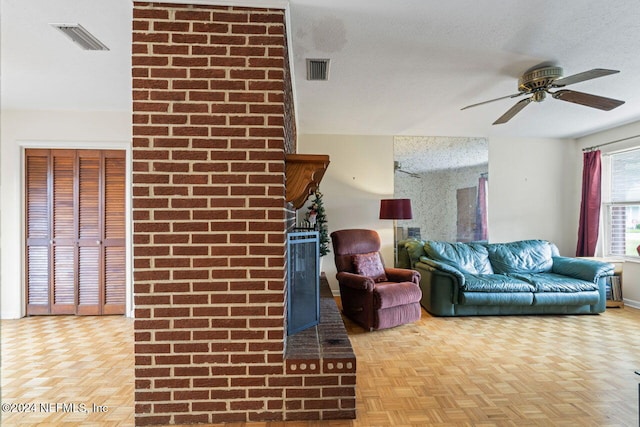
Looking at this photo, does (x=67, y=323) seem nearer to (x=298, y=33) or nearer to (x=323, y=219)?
(x=323, y=219)

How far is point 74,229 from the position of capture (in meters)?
3.63

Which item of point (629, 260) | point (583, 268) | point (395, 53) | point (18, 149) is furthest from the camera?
point (629, 260)

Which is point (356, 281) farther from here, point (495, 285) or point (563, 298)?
point (563, 298)

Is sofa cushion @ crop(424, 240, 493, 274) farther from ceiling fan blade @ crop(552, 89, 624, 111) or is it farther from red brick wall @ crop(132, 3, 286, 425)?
red brick wall @ crop(132, 3, 286, 425)

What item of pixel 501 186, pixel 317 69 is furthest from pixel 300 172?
pixel 501 186

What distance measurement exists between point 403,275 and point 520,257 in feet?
6.11

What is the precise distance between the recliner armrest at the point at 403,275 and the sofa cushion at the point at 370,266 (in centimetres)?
7

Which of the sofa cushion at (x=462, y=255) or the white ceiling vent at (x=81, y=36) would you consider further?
the sofa cushion at (x=462, y=255)

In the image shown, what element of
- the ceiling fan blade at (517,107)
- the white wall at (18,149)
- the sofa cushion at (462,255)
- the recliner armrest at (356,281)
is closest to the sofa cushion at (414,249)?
the sofa cushion at (462,255)

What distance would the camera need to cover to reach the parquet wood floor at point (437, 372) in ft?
6.09

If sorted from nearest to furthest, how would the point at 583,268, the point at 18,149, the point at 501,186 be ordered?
the point at 18,149, the point at 583,268, the point at 501,186

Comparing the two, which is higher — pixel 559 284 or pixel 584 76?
pixel 584 76

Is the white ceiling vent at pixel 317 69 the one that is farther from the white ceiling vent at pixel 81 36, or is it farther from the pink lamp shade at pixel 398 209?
the pink lamp shade at pixel 398 209

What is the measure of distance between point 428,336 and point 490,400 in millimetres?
1088
